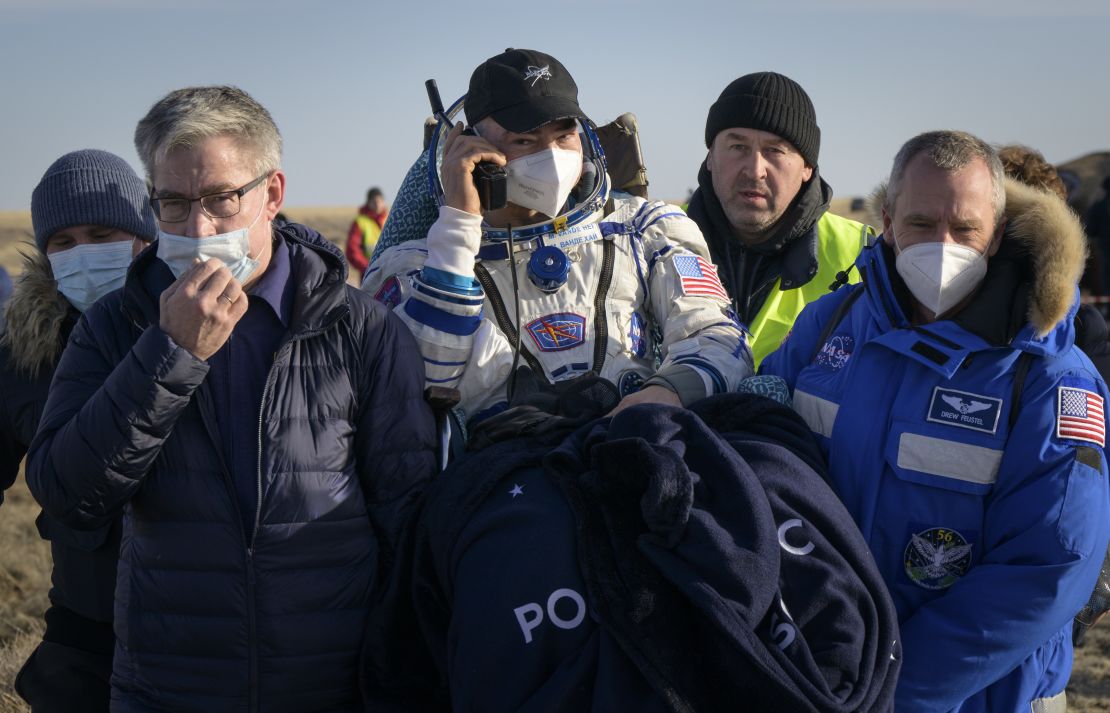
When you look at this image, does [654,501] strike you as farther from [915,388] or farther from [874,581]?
[915,388]

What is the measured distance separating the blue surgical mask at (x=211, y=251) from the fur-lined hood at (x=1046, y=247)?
1.96 meters

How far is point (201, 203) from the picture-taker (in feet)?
8.70

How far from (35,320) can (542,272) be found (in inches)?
61.8

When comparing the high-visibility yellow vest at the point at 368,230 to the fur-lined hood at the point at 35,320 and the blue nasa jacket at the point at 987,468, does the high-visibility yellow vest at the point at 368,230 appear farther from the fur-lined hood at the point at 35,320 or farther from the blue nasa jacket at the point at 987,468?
the blue nasa jacket at the point at 987,468

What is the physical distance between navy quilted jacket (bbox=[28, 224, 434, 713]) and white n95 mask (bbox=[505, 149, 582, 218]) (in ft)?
2.66

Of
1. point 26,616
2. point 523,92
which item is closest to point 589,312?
point 523,92

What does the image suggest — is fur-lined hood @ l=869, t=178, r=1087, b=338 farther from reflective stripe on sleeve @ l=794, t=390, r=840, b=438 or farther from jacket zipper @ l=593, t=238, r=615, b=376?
jacket zipper @ l=593, t=238, r=615, b=376

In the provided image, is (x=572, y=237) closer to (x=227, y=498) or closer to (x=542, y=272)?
(x=542, y=272)

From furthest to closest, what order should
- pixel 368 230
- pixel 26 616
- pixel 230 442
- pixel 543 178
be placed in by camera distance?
pixel 368 230
pixel 26 616
pixel 543 178
pixel 230 442

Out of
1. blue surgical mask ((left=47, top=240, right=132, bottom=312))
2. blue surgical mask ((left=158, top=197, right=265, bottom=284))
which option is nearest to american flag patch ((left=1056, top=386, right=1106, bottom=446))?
blue surgical mask ((left=158, top=197, right=265, bottom=284))

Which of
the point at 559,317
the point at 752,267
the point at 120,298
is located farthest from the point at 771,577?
the point at 752,267

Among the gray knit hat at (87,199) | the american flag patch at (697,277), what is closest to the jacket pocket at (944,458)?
the american flag patch at (697,277)

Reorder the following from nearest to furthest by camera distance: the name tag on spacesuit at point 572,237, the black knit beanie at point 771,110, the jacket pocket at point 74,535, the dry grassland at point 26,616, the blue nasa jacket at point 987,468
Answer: the blue nasa jacket at point 987,468
the jacket pocket at point 74,535
the name tag on spacesuit at point 572,237
the black knit beanie at point 771,110
the dry grassland at point 26,616

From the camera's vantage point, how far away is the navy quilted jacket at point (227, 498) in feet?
7.98
